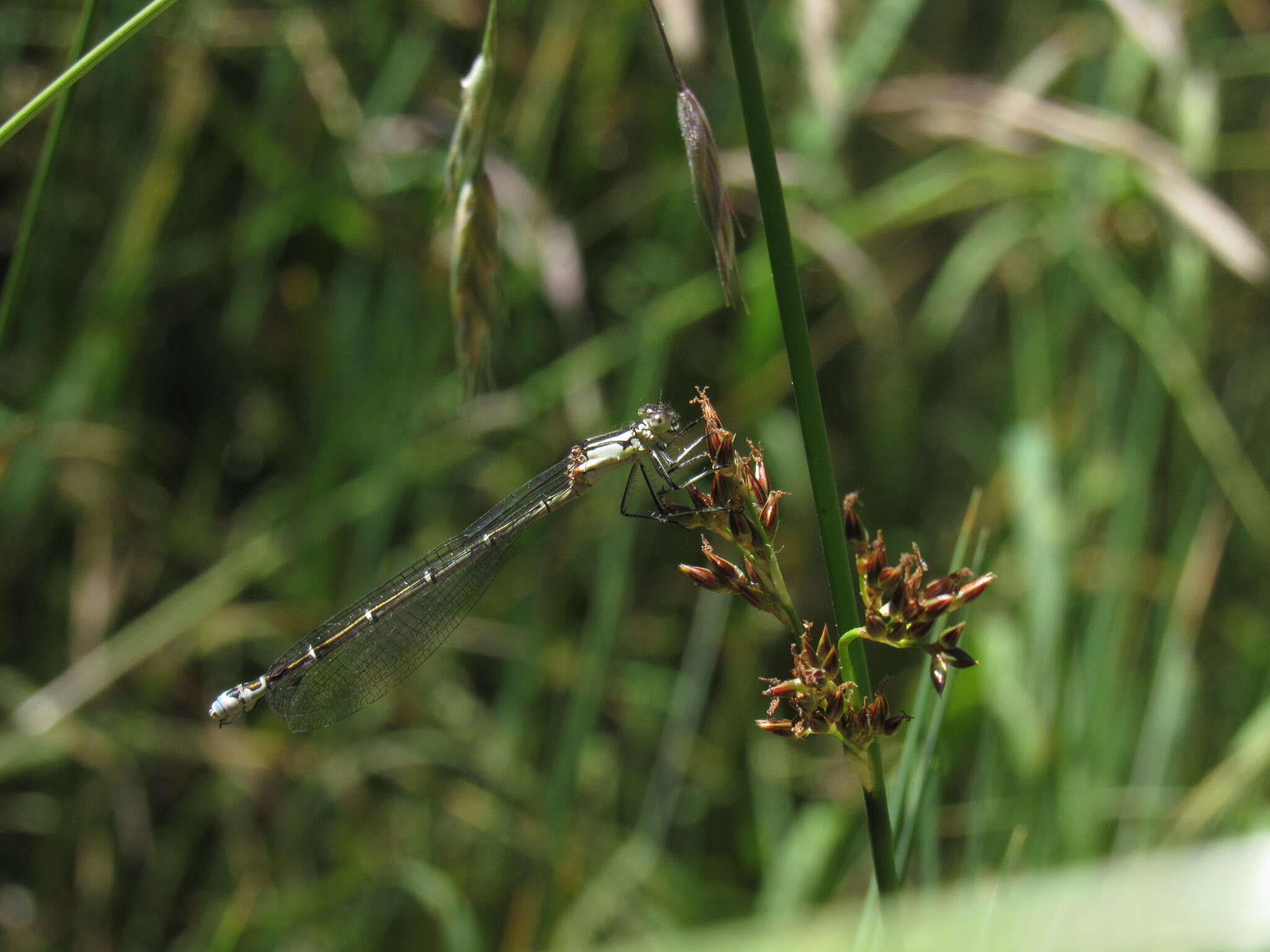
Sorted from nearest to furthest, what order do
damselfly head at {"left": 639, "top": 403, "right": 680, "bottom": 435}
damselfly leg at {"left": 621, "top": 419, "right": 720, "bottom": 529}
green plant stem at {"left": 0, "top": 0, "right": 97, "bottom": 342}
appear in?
green plant stem at {"left": 0, "top": 0, "right": 97, "bottom": 342}
damselfly leg at {"left": 621, "top": 419, "right": 720, "bottom": 529}
damselfly head at {"left": 639, "top": 403, "right": 680, "bottom": 435}

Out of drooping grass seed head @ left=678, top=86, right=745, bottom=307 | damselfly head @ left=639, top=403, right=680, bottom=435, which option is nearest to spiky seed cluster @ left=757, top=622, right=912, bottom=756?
drooping grass seed head @ left=678, top=86, right=745, bottom=307

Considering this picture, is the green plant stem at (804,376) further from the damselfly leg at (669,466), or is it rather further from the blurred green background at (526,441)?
the blurred green background at (526,441)

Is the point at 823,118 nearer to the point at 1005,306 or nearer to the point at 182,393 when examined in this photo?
the point at 1005,306

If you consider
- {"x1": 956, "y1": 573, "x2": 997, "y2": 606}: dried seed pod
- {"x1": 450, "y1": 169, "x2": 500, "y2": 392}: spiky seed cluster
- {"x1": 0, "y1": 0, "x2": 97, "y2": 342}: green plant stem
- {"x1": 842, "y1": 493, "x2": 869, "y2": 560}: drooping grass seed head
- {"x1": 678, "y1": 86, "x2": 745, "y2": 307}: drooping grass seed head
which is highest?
{"x1": 0, "y1": 0, "x2": 97, "y2": 342}: green plant stem

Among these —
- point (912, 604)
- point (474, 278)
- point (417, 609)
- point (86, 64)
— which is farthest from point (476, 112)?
point (417, 609)

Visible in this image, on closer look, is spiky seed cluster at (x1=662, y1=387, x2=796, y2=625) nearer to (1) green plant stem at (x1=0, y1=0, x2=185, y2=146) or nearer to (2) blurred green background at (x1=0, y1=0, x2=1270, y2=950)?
(1) green plant stem at (x1=0, y1=0, x2=185, y2=146)

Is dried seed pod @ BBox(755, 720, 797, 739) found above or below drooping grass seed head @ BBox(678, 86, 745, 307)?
below

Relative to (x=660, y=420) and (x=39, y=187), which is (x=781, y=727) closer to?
(x=39, y=187)
